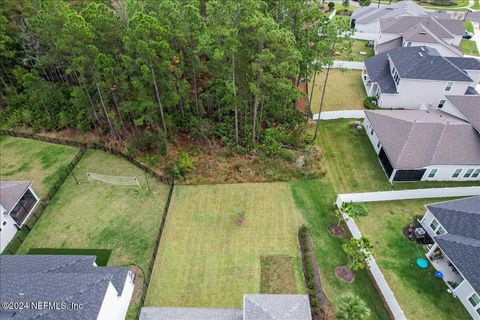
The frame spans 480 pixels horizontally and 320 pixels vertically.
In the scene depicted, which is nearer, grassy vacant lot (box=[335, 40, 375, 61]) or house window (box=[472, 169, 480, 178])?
house window (box=[472, 169, 480, 178])

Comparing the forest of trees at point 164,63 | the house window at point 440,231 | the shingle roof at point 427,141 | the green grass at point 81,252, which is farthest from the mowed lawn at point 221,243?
the shingle roof at point 427,141

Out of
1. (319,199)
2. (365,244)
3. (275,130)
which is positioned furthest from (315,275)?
(275,130)

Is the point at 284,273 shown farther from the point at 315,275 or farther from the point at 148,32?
the point at 148,32

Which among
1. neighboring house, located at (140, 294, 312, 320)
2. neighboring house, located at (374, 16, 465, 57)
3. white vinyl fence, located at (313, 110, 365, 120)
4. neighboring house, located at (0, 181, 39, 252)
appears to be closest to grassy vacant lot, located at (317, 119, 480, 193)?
white vinyl fence, located at (313, 110, 365, 120)

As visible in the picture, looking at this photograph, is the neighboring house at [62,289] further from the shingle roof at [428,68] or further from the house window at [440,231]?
the shingle roof at [428,68]

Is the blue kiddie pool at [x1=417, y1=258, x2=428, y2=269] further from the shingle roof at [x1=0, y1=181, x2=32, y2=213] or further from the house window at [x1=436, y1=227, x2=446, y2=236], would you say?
the shingle roof at [x1=0, y1=181, x2=32, y2=213]

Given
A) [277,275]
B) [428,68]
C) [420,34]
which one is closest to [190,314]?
[277,275]
